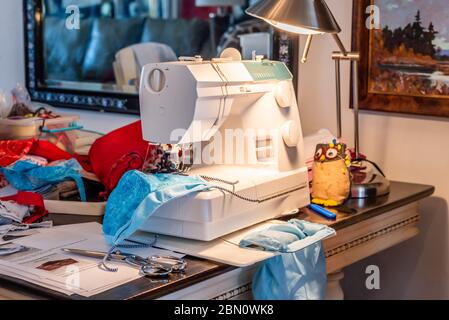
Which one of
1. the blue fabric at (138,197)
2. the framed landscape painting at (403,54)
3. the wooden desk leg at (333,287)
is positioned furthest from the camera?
the framed landscape painting at (403,54)

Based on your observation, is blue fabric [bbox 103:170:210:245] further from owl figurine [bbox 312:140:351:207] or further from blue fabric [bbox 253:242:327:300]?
owl figurine [bbox 312:140:351:207]

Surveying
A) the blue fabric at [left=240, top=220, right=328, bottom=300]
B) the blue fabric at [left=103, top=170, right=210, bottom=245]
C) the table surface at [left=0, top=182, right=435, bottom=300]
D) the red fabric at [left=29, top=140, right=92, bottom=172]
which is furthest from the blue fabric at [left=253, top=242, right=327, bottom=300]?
the red fabric at [left=29, top=140, right=92, bottom=172]

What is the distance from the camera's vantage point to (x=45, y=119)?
7.51 ft

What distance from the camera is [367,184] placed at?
2062 millimetres

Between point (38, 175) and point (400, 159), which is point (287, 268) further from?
point (400, 159)

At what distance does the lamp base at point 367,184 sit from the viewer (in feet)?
6.73

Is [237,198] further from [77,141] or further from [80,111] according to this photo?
[80,111]

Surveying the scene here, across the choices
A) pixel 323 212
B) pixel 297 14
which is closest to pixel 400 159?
pixel 323 212

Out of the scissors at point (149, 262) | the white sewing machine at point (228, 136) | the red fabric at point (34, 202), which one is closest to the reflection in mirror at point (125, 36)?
the white sewing machine at point (228, 136)

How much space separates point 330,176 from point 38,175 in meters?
0.73

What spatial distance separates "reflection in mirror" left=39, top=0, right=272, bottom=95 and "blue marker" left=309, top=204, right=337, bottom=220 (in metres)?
0.75

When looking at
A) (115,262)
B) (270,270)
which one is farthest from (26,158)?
(270,270)

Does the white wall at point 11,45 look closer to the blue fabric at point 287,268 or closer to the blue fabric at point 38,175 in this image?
the blue fabric at point 38,175

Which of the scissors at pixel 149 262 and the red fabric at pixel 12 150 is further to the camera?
the red fabric at pixel 12 150
